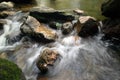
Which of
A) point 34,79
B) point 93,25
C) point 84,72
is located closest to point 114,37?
point 93,25

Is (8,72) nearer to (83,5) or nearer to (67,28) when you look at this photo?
(67,28)

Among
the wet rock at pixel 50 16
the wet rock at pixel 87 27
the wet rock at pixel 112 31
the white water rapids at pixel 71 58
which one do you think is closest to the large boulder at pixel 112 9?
the wet rock at pixel 112 31

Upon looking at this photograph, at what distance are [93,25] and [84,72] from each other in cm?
320

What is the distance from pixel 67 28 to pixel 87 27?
101 centimetres

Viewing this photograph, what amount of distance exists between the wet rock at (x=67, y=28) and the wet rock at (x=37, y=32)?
0.52 metres

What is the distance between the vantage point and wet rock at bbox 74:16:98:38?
9836 millimetres

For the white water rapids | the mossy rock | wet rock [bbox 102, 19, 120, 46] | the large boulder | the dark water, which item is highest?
the large boulder

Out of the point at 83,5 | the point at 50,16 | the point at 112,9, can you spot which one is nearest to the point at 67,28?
the point at 50,16

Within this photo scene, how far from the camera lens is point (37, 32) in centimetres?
973

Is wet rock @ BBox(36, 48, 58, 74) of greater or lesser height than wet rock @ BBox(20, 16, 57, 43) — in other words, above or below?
below

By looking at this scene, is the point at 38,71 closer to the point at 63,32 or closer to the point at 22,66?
the point at 22,66

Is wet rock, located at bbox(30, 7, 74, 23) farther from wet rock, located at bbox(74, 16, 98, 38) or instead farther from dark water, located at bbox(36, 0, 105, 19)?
dark water, located at bbox(36, 0, 105, 19)

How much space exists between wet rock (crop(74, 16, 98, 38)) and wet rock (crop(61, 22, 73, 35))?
38 cm

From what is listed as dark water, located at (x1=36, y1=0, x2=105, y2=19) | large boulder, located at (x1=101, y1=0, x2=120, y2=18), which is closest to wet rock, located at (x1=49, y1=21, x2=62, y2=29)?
large boulder, located at (x1=101, y1=0, x2=120, y2=18)
